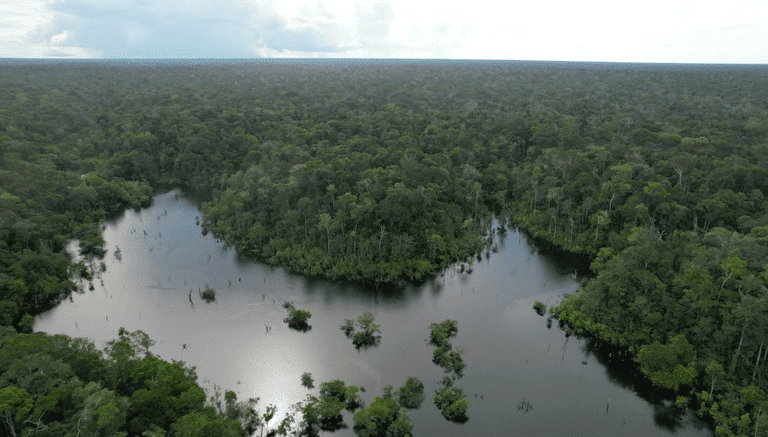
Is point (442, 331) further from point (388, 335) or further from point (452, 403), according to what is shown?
point (452, 403)

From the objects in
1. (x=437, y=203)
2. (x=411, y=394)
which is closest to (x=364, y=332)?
(x=411, y=394)

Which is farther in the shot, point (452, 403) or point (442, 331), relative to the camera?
point (442, 331)

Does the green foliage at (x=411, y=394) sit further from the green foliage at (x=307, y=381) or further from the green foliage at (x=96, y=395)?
the green foliage at (x=96, y=395)

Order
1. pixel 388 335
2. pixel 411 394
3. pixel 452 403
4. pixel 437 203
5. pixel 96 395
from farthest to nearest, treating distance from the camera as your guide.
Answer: pixel 437 203 < pixel 388 335 < pixel 411 394 < pixel 452 403 < pixel 96 395

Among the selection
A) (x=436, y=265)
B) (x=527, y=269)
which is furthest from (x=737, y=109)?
(x=436, y=265)

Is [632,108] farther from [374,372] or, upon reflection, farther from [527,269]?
[374,372]

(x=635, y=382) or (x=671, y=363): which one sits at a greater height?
(x=671, y=363)

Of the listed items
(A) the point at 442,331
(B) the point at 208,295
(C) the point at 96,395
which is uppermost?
(C) the point at 96,395

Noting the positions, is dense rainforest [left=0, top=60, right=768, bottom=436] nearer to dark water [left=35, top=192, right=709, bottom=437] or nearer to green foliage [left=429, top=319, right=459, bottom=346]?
dark water [left=35, top=192, right=709, bottom=437]
